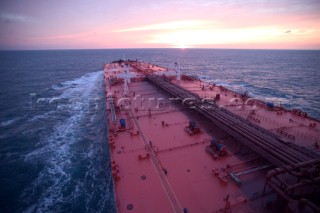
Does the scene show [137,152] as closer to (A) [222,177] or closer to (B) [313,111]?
(A) [222,177]

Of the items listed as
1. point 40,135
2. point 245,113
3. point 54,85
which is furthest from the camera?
point 54,85

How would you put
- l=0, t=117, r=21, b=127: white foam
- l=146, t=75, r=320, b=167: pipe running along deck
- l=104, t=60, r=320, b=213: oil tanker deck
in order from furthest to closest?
1. l=0, t=117, r=21, b=127: white foam
2. l=146, t=75, r=320, b=167: pipe running along deck
3. l=104, t=60, r=320, b=213: oil tanker deck

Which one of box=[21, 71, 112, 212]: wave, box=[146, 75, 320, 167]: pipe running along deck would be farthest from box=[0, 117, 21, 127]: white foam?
box=[146, 75, 320, 167]: pipe running along deck

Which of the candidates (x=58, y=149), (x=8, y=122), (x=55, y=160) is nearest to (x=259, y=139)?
(x=55, y=160)

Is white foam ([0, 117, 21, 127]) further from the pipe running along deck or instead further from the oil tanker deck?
the pipe running along deck

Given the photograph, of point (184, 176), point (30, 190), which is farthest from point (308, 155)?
point (30, 190)

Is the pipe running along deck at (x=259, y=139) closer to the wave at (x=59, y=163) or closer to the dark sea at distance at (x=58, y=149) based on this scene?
the dark sea at distance at (x=58, y=149)

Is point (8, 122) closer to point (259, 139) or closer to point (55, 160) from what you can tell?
point (55, 160)

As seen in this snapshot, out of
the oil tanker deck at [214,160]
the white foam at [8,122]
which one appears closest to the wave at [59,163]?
the white foam at [8,122]

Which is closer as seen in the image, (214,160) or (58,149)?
(214,160)
